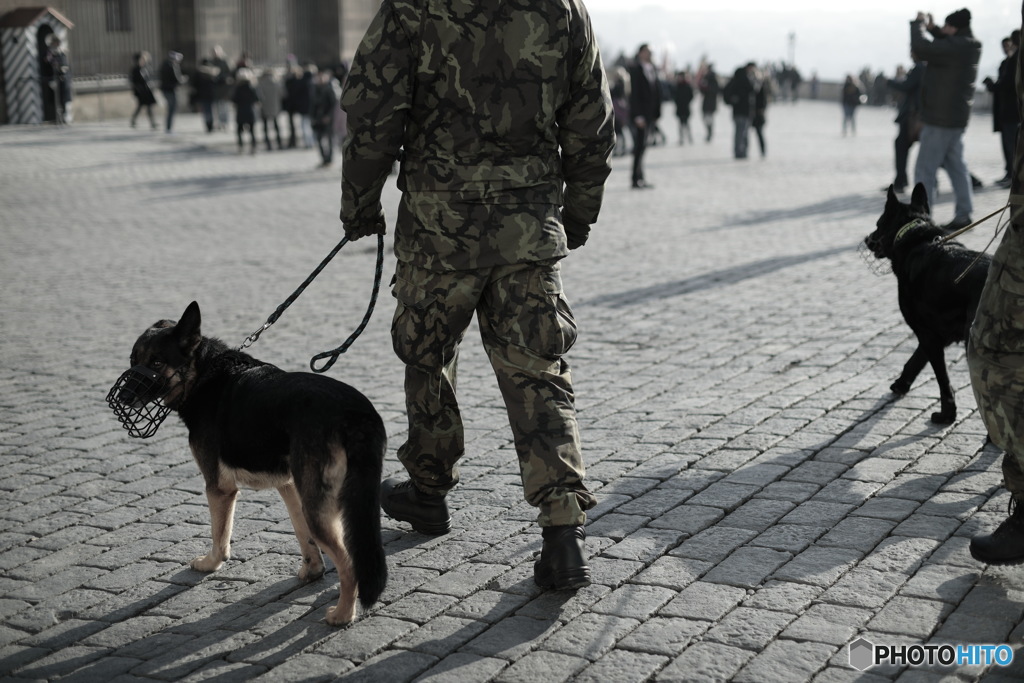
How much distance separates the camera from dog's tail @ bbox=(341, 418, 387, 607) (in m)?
3.60

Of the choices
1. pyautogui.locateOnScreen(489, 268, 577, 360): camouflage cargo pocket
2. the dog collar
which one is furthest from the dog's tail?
the dog collar

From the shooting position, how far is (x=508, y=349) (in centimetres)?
402

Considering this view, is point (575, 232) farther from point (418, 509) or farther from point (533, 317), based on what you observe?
point (418, 509)

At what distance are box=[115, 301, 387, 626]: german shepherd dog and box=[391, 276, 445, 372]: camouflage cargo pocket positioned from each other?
0.33m

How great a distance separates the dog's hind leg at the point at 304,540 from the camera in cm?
416

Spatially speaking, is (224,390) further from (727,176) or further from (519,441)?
(727,176)

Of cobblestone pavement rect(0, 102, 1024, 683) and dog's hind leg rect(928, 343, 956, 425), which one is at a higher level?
dog's hind leg rect(928, 343, 956, 425)

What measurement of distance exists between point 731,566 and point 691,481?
3.14 ft

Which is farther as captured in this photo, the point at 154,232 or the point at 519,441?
the point at 154,232

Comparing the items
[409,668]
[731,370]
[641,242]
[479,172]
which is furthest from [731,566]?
[641,242]

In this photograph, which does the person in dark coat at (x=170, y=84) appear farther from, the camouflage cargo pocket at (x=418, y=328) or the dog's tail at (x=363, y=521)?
the dog's tail at (x=363, y=521)

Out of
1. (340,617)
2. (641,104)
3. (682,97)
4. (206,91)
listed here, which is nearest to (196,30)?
(206,91)

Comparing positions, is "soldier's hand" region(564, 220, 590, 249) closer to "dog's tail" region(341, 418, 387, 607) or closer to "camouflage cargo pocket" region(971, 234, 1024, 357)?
"dog's tail" region(341, 418, 387, 607)

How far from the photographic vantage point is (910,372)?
6.29 metres
